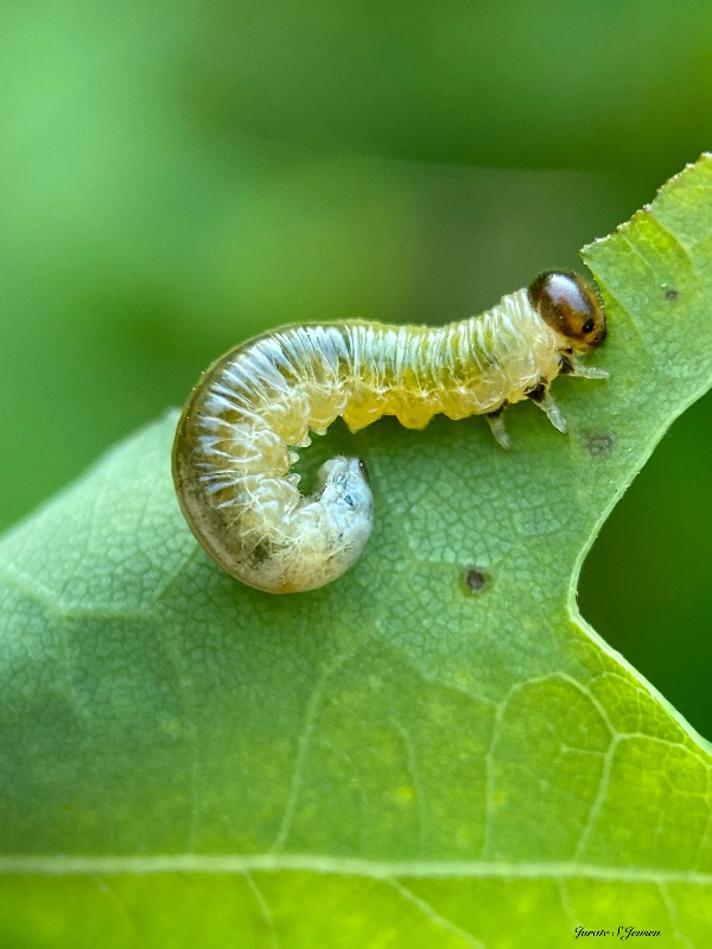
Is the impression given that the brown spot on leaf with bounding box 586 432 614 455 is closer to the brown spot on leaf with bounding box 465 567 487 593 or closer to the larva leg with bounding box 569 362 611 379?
the larva leg with bounding box 569 362 611 379

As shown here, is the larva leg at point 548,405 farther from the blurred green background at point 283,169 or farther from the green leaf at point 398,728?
the blurred green background at point 283,169

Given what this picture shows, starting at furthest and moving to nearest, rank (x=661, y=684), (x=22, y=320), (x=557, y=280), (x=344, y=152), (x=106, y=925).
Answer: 1. (x=344, y=152)
2. (x=22, y=320)
3. (x=661, y=684)
4. (x=557, y=280)
5. (x=106, y=925)

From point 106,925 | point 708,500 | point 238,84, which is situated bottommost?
point 106,925

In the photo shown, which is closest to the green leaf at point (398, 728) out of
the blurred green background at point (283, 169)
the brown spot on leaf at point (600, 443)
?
the brown spot on leaf at point (600, 443)

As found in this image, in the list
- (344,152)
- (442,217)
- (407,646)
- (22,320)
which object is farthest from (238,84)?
(407,646)

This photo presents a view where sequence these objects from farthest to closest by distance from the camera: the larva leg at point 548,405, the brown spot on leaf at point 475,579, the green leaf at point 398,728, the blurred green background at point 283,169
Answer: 1. the blurred green background at point 283,169
2. the larva leg at point 548,405
3. the brown spot on leaf at point 475,579
4. the green leaf at point 398,728

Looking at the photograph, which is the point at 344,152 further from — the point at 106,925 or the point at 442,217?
the point at 106,925

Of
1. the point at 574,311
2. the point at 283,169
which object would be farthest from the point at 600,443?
the point at 283,169
